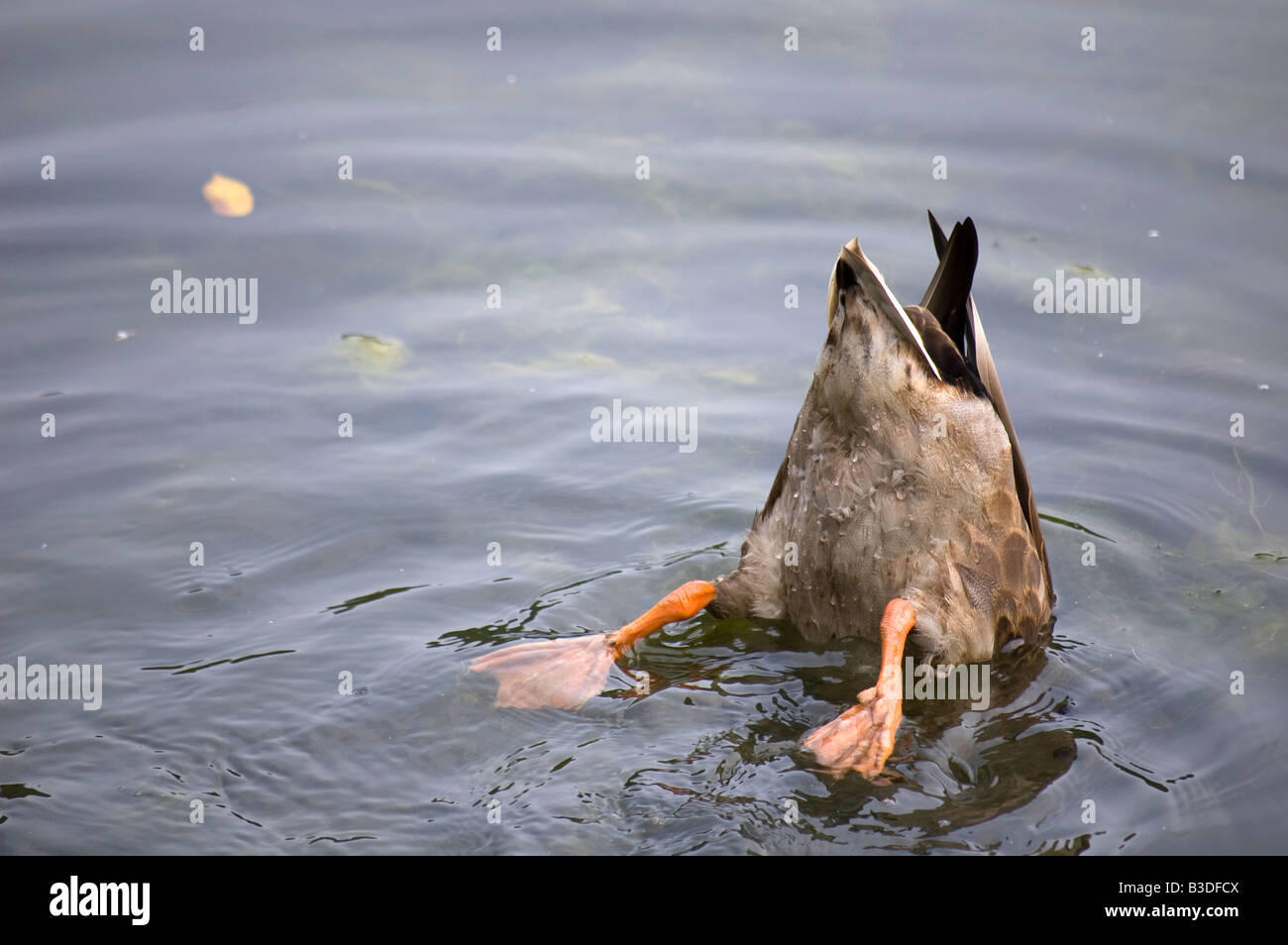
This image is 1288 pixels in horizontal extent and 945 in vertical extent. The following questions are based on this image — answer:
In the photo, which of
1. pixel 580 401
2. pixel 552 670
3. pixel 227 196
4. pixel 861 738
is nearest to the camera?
pixel 861 738

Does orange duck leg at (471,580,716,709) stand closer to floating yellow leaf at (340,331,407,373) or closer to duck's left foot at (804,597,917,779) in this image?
duck's left foot at (804,597,917,779)

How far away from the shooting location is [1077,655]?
18.3 ft

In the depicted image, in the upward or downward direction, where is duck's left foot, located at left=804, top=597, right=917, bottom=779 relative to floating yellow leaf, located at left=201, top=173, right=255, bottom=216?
downward

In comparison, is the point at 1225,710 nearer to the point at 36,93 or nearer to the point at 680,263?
the point at 680,263

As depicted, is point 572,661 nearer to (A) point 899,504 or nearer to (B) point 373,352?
(A) point 899,504

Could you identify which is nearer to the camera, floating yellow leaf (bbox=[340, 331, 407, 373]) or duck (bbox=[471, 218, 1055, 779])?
duck (bbox=[471, 218, 1055, 779])

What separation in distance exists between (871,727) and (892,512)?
3.10 feet

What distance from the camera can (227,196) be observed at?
8922 mm

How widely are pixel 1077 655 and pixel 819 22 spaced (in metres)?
6.65

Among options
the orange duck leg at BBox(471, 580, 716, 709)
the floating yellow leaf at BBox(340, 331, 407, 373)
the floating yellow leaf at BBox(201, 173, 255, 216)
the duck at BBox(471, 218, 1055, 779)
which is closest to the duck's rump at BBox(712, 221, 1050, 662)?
the duck at BBox(471, 218, 1055, 779)

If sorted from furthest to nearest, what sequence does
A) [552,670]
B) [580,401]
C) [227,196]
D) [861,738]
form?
[227,196]
[580,401]
[552,670]
[861,738]

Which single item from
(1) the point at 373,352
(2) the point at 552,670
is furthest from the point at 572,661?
(1) the point at 373,352

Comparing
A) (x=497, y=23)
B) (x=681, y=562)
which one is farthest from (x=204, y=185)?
(x=681, y=562)

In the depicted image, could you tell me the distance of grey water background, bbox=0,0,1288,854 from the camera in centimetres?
460
